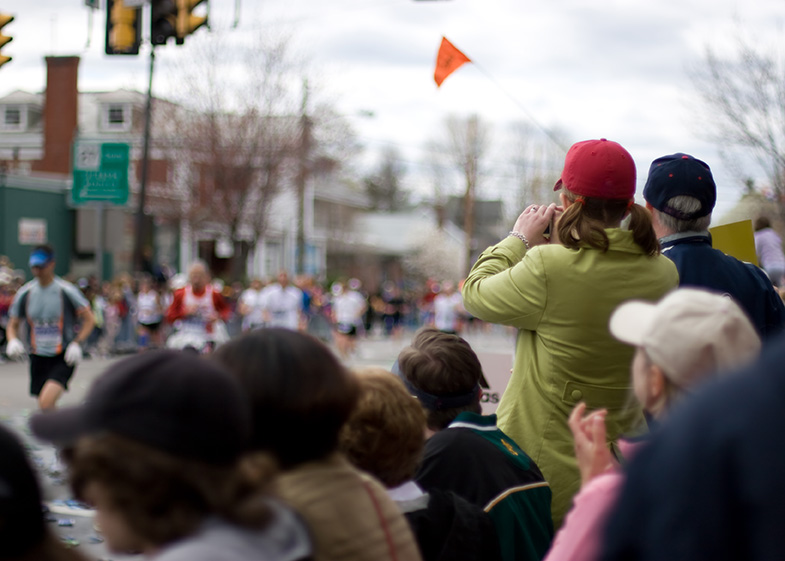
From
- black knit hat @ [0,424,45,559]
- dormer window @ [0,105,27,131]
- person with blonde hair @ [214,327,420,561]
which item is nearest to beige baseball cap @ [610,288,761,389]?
person with blonde hair @ [214,327,420,561]

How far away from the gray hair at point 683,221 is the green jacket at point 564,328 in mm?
345

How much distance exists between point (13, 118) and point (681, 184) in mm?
50639

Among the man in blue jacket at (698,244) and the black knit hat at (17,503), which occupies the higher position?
the man in blue jacket at (698,244)

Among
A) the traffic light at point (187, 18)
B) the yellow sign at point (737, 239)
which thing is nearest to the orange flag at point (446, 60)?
the yellow sign at point (737, 239)

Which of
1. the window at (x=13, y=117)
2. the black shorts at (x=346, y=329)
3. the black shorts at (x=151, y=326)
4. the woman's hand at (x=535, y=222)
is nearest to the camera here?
the woman's hand at (x=535, y=222)

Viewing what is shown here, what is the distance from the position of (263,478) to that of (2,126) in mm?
52141

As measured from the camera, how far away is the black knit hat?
5.16 ft

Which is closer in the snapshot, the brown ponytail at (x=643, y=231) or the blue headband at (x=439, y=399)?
the brown ponytail at (x=643, y=231)

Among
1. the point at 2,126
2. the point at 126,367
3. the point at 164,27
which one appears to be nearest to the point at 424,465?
the point at 126,367

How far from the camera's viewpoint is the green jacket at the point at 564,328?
302cm

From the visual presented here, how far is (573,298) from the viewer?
3.02 meters

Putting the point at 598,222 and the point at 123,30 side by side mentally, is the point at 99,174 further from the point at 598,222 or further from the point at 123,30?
the point at 598,222

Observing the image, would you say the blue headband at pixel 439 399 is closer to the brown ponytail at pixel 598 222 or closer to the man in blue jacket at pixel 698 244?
the brown ponytail at pixel 598 222

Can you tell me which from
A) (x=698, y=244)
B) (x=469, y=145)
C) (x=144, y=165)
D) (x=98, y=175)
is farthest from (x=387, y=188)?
(x=698, y=244)
